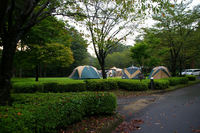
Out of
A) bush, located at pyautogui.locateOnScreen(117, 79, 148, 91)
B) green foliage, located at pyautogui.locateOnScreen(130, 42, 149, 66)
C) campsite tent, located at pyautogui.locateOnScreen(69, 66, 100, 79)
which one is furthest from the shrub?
campsite tent, located at pyautogui.locateOnScreen(69, 66, 100, 79)

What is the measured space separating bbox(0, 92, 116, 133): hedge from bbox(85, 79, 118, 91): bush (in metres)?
4.33

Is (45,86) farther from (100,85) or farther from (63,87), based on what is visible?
(100,85)

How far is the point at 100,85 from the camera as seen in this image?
8688 mm

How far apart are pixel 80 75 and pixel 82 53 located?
18.8m

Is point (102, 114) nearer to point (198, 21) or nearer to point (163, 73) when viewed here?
point (163, 73)

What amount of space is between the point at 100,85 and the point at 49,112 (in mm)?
6275

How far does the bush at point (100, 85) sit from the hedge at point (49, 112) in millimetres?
4334

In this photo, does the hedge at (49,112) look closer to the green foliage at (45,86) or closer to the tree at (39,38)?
the green foliage at (45,86)

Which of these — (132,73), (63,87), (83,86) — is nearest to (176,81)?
(132,73)

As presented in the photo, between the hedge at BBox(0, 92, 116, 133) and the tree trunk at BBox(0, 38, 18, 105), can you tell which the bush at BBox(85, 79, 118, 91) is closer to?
the hedge at BBox(0, 92, 116, 133)

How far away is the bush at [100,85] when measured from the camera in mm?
8446

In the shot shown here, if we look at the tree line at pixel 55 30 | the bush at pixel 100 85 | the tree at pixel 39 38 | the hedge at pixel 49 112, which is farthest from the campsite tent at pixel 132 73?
the hedge at pixel 49 112

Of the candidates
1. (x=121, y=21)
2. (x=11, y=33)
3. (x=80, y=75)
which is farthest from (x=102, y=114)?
(x=80, y=75)

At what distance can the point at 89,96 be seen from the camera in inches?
146
